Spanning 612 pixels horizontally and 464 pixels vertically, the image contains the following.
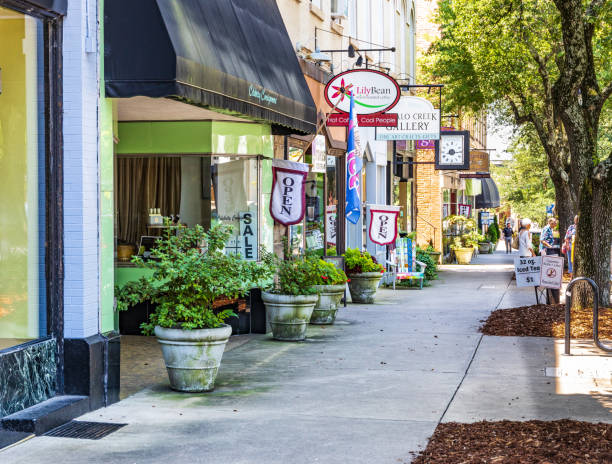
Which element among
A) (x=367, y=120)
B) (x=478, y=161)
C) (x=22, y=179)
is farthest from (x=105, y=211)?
(x=478, y=161)

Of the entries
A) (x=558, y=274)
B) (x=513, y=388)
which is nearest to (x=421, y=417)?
(x=513, y=388)

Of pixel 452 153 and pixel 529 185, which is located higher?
pixel 529 185

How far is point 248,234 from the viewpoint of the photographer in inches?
511

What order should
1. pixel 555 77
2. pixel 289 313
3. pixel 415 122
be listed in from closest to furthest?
pixel 289 313 < pixel 415 122 < pixel 555 77

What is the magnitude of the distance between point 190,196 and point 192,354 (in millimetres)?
4750

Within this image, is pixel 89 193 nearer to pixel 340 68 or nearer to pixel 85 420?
pixel 85 420

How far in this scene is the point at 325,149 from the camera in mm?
16484

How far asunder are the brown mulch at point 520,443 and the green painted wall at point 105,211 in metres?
3.12

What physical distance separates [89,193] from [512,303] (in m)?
11.8

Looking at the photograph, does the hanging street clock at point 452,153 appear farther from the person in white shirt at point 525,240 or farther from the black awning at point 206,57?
the black awning at point 206,57

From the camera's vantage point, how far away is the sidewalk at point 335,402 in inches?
253

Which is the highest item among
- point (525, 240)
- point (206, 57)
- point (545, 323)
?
point (206, 57)

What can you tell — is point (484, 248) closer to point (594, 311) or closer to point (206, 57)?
point (594, 311)

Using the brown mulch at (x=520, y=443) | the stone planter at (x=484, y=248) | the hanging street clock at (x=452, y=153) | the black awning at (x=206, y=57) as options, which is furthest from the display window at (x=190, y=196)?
the stone planter at (x=484, y=248)
